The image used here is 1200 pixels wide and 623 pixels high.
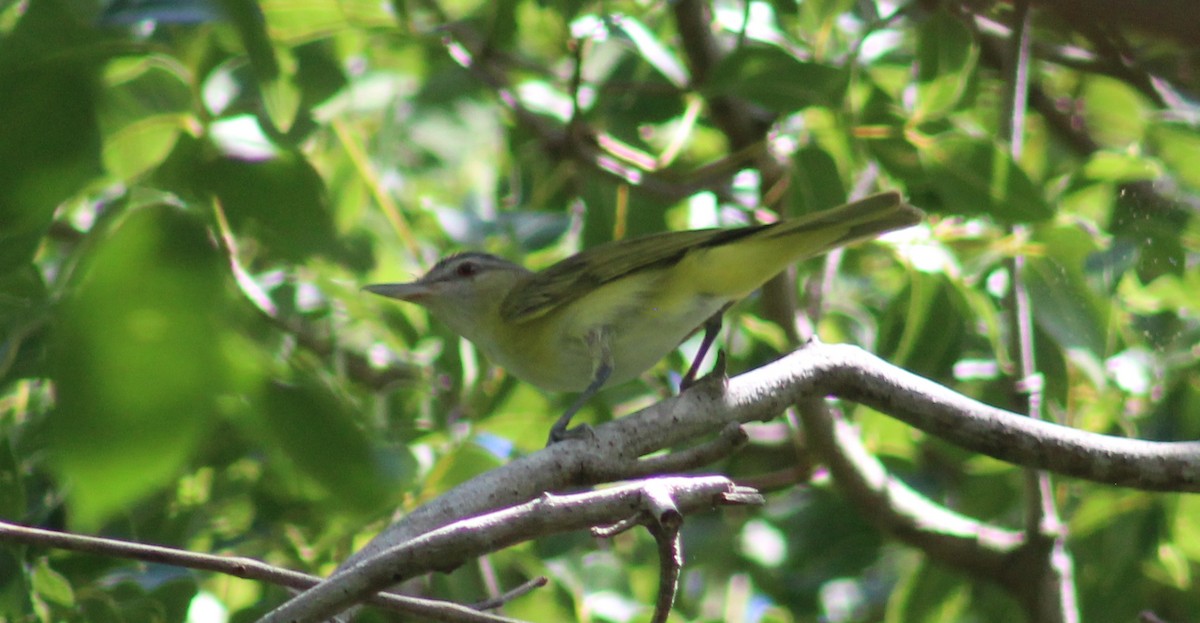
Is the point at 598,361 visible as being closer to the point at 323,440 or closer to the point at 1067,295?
the point at 1067,295

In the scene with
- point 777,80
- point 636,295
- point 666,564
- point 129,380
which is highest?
point 129,380

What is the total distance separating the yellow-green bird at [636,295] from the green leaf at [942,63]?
59 cm

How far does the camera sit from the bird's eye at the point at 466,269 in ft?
15.0

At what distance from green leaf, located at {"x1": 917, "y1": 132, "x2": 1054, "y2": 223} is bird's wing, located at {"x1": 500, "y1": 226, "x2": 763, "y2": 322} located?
0.60m

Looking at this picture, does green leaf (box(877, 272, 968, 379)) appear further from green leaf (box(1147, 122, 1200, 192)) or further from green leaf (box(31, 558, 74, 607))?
green leaf (box(31, 558, 74, 607))

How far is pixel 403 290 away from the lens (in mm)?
4238

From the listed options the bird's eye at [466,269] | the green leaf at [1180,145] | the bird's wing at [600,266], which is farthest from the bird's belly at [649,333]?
the green leaf at [1180,145]

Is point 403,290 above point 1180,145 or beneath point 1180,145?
beneath

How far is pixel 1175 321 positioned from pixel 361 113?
3.27 meters

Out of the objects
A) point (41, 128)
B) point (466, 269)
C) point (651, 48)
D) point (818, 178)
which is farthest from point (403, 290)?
point (41, 128)

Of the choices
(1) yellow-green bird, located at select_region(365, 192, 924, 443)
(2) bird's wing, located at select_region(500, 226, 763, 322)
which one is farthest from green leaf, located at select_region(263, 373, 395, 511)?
(2) bird's wing, located at select_region(500, 226, 763, 322)

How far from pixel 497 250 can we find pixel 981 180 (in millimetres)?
1716

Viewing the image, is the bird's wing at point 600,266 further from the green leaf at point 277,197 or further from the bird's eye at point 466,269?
the green leaf at point 277,197

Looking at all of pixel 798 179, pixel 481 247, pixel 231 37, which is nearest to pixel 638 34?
pixel 798 179
